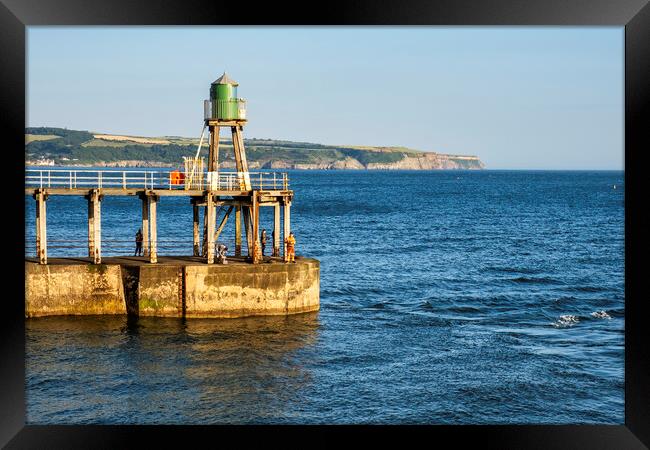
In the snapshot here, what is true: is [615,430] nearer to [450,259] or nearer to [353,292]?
[353,292]

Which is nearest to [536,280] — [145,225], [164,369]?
[145,225]

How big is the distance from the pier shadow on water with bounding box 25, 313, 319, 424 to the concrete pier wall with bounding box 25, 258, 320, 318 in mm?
404

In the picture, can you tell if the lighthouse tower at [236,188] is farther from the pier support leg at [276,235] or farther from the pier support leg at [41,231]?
the pier support leg at [41,231]

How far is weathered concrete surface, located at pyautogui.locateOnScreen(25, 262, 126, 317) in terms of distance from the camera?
2977 cm

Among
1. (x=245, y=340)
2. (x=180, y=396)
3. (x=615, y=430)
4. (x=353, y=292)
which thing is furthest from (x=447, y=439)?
(x=353, y=292)

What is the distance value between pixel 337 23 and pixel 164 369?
15.0 meters

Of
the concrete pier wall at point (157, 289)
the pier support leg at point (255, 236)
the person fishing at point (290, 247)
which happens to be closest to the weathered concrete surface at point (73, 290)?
the concrete pier wall at point (157, 289)

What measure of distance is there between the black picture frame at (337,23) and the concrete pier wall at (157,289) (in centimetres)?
1808

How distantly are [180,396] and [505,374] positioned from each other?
8.95 m

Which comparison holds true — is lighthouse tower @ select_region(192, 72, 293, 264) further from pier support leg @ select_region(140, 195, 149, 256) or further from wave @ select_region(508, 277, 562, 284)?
wave @ select_region(508, 277, 562, 284)

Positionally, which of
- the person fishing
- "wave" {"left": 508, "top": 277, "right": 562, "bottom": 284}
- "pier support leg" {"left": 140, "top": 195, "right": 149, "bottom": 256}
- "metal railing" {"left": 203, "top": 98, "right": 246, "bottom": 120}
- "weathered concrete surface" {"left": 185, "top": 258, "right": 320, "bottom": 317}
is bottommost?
"wave" {"left": 508, "top": 277, "right": 562, "bottom": 284}

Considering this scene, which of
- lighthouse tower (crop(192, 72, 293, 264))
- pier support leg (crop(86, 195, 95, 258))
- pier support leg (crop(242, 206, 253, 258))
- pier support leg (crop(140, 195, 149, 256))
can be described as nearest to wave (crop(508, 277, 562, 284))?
lighthouse tower (crop(192, 72, 293, 264))

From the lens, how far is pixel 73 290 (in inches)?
1180
